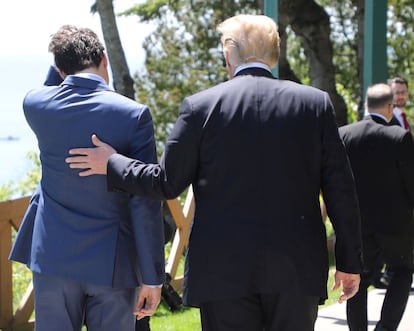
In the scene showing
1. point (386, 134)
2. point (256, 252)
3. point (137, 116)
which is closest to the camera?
point (256, 252)

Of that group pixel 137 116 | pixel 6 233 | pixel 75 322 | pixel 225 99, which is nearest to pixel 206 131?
pixel 225 99

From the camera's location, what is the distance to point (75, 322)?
11.8 ft

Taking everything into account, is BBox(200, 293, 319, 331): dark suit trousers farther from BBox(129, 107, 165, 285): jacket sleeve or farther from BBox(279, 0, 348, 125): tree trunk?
BBox(279, 0, 348, 125): tree trunk

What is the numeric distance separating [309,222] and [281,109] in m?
0.44

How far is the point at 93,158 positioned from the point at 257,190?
0.69 metres

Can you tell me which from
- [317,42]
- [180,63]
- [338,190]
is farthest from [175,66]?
[338,190]

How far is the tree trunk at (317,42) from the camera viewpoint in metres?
16.3

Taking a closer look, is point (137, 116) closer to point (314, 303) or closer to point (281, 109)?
point (281, 109)

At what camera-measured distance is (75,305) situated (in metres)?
3.58

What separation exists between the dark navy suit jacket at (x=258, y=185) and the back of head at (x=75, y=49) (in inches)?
23.5

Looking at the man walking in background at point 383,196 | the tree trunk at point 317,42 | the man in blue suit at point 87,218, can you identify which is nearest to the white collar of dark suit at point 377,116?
the man walking in background at point 383,196

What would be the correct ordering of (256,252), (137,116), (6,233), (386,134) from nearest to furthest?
1. (256,252)
2. (137,116)
3. (386,134)
4. (6,233)

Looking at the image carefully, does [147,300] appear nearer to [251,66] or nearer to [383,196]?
[251,66]

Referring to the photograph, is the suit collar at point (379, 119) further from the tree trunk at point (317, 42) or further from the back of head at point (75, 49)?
the tree trunk at point (317, 42)
